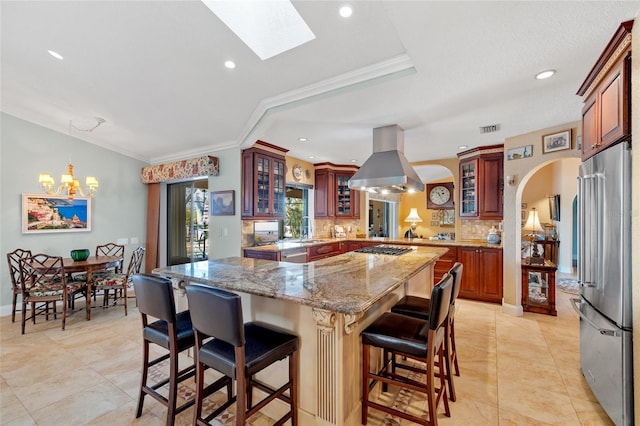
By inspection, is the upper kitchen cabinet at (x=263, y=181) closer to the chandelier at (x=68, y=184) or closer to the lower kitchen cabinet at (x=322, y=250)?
the lower kitchen cabinet at (x=322, y=250)

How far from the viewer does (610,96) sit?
1959 mm

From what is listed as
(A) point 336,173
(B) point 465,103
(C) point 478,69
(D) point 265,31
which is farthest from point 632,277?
(A) point 336,173

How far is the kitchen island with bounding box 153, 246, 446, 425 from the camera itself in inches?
61.5

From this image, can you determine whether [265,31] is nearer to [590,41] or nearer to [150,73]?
[150,73]

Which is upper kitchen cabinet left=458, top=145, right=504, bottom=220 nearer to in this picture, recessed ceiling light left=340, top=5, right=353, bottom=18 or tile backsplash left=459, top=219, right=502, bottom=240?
tile backsplash left=459, top=219, right=502, bottom=240

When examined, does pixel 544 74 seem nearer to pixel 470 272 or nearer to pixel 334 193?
pixel 470 272

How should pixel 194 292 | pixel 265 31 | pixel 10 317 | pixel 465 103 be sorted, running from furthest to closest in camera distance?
pixel 10 317 < pixel 465 103 < pixel 265 31 < pixel 194 292

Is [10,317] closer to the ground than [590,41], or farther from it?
closer to the ground

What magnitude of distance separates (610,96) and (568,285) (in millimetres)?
5201

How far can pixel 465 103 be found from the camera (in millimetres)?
3006

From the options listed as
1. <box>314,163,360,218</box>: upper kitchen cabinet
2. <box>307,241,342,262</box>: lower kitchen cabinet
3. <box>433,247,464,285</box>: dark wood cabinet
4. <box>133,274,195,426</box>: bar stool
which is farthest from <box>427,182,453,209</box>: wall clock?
<box>133,274,195,426</box>: bar stool

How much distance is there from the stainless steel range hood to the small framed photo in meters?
1.68

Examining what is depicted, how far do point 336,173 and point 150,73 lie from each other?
405 centimetres

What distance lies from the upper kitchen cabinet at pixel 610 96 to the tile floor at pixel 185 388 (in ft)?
6.36
